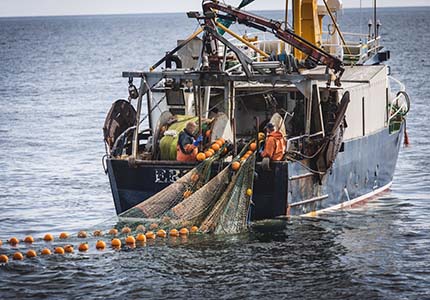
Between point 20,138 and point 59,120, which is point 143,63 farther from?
point 20,138

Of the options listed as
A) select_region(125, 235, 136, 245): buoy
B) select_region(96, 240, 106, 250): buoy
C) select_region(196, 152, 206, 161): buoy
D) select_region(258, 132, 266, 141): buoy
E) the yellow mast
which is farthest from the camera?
the yellow mast

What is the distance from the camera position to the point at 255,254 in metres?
25.4

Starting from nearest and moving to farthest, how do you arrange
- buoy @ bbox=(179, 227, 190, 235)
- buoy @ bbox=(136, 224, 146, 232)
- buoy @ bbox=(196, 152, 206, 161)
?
buoy @ bbox=(179, 227, 190, 235) → buoy @ bbox=(136, 224, 146, 232) → buoy @ bbox=(196, 152, 206, 161)

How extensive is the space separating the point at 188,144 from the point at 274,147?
2.15 metres

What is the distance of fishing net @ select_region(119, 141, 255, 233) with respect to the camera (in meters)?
26.2

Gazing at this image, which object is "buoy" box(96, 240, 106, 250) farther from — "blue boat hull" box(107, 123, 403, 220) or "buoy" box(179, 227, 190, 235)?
"blue boat hull" box(107, 123, 403, 220)

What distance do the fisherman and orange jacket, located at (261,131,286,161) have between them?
5.62ft

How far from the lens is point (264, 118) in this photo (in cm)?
3112

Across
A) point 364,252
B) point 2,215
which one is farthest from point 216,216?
point 2,215

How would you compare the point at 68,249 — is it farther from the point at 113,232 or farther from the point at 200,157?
the point at 200,157

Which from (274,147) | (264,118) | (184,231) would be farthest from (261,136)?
(264,118)

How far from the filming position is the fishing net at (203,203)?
26.2m

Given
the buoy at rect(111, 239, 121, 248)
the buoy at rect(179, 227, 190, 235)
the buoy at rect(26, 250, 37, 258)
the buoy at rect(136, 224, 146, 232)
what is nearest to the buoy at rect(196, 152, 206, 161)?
the buoy at rect(179, 227, 190, 235)

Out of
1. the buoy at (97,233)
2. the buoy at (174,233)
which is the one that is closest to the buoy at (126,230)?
the buoy at (97,233)
